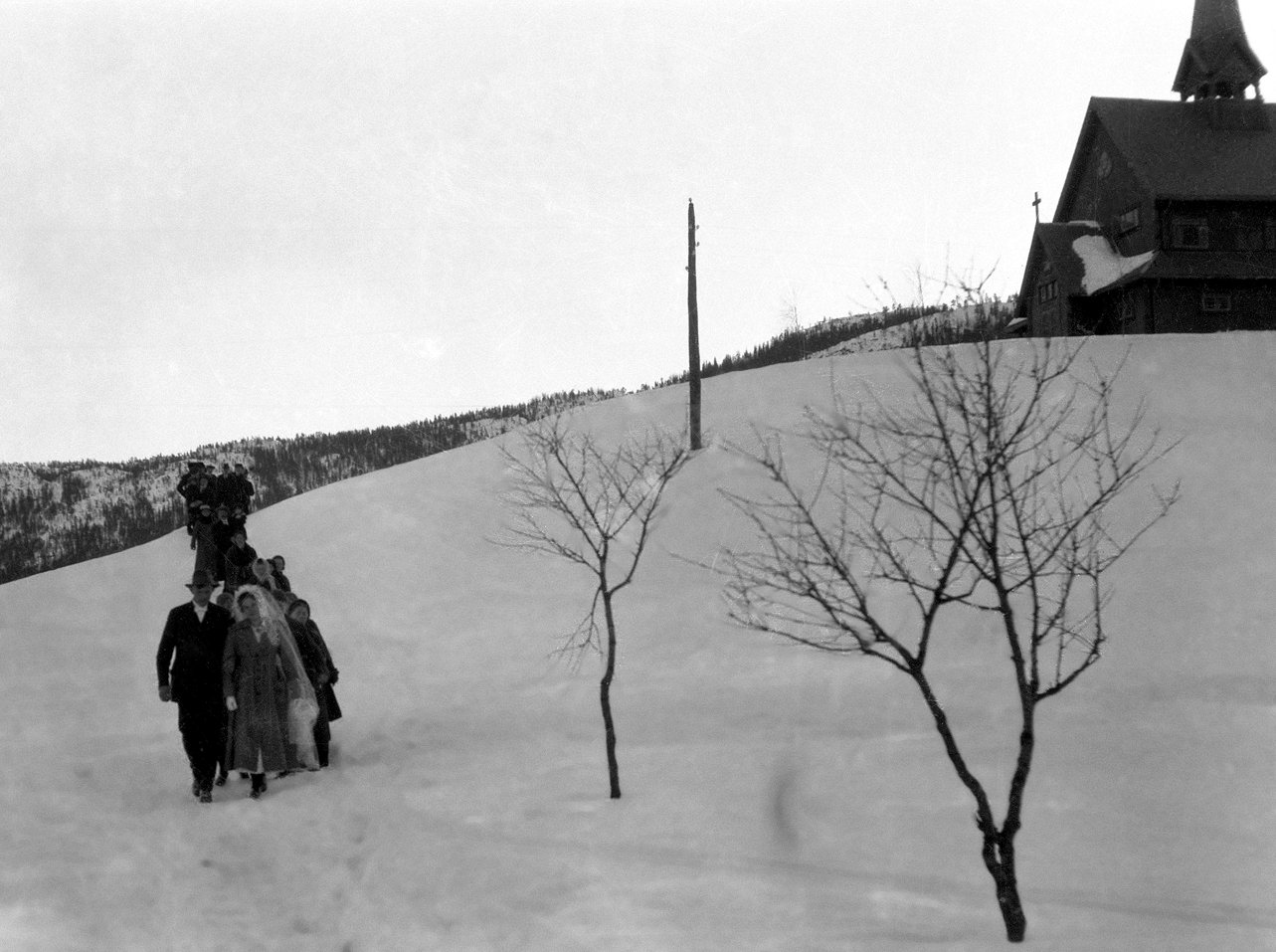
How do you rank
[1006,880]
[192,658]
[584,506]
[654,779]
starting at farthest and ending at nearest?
1. [584,506]
2. [654,779]
3. [192,658]
4. [1006,880]

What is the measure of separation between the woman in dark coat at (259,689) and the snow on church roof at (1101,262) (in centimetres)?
2298

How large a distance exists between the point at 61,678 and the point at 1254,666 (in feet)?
48.0

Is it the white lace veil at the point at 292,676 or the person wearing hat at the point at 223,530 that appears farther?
the person wearing hat at the point at 223,530

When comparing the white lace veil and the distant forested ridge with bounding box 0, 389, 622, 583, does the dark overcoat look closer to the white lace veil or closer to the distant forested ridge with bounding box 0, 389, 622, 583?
the white lace veil

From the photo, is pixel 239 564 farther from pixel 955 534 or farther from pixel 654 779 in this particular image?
pixel 955 534

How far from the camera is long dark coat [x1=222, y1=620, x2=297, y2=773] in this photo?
10.5m

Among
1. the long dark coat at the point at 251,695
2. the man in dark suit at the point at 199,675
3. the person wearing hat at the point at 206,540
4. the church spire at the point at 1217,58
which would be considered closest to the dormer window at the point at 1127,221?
the church spire at the point at 1217,58

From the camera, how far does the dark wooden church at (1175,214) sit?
27062 millimetres

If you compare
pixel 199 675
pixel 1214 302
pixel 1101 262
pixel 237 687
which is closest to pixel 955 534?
pixel 237 687

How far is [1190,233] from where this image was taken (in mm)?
27172

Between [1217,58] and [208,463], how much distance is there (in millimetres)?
34037

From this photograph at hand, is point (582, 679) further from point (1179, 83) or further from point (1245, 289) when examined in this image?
point (1179, 83)

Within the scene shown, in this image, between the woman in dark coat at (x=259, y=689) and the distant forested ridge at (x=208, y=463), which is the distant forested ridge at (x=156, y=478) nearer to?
the distant forested ridge at (x=208, y=463)

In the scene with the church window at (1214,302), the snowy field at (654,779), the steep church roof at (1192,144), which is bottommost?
the snowy field at (654,779)
